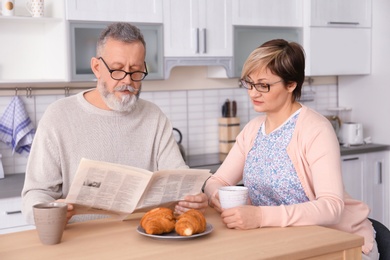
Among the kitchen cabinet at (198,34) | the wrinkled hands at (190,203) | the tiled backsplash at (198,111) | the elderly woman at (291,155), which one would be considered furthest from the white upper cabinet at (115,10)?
the wrinkled hands at (190,203)

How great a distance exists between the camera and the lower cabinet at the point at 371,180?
4422 mm

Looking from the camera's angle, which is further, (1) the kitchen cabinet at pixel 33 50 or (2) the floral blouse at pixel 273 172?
(1) the kitchen cabinet at pixel 33 50

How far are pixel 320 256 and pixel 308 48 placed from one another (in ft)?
9.10

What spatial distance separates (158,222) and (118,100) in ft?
2.12

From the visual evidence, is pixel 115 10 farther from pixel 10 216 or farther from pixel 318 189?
pixel 318 189

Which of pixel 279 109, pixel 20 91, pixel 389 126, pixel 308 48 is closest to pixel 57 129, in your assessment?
pixel 279 109

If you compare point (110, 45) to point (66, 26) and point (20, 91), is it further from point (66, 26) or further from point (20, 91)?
point (20, 91)

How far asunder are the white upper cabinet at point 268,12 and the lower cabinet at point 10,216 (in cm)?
185

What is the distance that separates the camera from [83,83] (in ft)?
12.7

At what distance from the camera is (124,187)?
6.43ft

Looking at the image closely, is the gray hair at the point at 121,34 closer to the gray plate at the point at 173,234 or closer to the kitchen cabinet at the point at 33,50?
the gray plate at the point at 173,234

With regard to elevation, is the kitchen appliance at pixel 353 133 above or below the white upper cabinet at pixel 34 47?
below

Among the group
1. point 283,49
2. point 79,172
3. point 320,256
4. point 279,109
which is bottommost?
point 320,256

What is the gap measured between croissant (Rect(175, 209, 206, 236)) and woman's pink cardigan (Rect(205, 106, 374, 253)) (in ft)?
0.75
